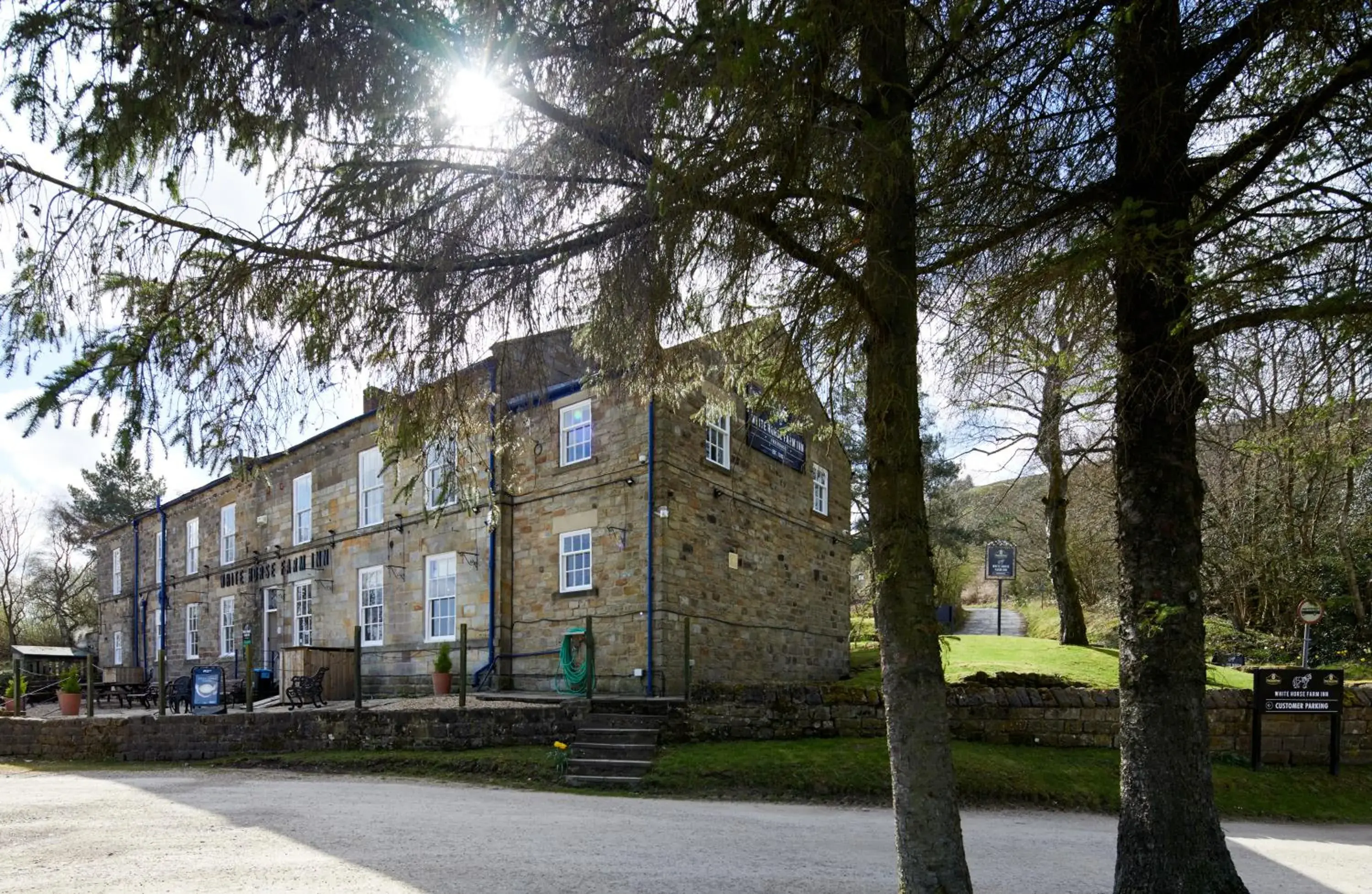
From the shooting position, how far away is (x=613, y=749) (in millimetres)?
11648

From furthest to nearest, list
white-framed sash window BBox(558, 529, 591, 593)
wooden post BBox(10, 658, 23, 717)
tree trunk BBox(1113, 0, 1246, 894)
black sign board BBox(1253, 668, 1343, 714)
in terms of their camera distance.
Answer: wooden post BBox(10, 658, 23, 717) → white-framed sash window BBox(558, 529, 591, 593) → black sign board BBox(1253, 668, 1343, 714) → tree trunk BBox(1113, 0, 1246, 894)

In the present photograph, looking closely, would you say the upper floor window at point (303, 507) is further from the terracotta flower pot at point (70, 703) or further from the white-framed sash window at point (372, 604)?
the terracotta flower pot at point (70, 703)

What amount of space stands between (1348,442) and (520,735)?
34.2 ft

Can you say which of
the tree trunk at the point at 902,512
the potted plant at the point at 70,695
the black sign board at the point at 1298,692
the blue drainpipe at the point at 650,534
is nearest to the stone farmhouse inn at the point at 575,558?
the blue drainpipe at the point at 650,534

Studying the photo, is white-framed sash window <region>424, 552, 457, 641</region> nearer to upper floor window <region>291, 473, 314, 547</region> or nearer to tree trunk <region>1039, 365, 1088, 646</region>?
upper floor window <region>291, 473, 314, 547</region>

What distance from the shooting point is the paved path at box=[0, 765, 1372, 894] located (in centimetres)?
629

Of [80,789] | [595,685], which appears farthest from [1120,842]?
[80,789]

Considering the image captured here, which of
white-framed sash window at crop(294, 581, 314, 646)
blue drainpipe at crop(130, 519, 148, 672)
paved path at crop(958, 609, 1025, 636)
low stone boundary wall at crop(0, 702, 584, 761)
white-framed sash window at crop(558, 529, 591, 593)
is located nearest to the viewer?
low stone boundary wall at crop(0, 702, 584, 761)

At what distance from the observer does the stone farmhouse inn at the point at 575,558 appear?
1516 centimetres

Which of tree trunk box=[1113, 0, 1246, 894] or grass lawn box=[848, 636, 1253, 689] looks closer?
tree trunk box=[1113, 0, 1246, 894]

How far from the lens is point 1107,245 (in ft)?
15.4

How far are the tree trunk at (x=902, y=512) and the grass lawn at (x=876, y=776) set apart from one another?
5.69 meters

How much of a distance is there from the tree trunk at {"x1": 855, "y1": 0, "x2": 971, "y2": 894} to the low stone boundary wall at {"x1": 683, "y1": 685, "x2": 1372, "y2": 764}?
306 inches

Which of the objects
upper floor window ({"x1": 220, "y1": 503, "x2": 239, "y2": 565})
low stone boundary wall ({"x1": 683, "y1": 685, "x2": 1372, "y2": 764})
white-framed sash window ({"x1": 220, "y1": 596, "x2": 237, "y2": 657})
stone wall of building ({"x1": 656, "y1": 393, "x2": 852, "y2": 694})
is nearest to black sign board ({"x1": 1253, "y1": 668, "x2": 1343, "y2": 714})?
low stone boundary wall ({"x1": 683, "y1": 685, "x2": 1372, "y2": 764})
